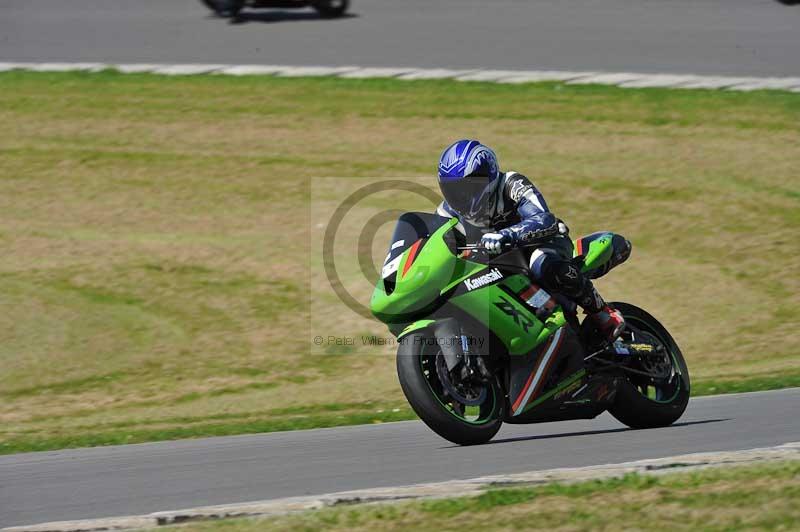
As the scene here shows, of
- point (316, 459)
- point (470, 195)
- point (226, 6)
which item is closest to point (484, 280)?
point (470, 195)

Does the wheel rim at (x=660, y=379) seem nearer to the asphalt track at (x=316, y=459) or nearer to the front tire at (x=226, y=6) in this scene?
the asphalt track at (x=316, y=459)

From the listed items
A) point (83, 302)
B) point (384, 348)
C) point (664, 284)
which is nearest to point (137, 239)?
point (83, 302)

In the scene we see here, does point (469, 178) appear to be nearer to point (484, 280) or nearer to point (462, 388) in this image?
point (484, 280)

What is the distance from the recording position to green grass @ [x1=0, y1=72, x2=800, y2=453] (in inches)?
480

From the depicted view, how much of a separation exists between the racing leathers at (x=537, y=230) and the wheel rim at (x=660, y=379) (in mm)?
641

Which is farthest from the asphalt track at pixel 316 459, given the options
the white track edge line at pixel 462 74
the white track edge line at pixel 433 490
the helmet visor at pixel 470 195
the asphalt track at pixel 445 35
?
the asphalt track at pixel 445 35

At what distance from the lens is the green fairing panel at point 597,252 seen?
8219mm

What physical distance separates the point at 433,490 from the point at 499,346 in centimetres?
174

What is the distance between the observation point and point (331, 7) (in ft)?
82.2

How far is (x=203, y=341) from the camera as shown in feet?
44.6

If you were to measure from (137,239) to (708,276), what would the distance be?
24.7 ft

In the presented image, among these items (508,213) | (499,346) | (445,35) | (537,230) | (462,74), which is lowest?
(499,346)

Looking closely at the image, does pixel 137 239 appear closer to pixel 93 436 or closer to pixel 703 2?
pixel 93 436

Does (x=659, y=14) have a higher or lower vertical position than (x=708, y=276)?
higher
